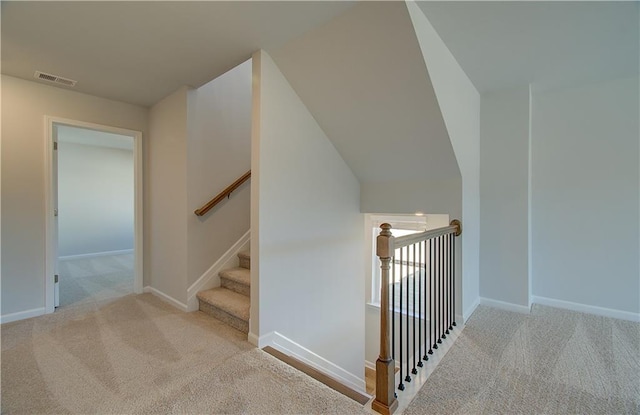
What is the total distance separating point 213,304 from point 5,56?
8.39 feet

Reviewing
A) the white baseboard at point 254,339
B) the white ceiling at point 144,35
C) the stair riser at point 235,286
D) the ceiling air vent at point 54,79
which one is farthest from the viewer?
the stair riser at point 235,286

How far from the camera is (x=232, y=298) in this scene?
265cm

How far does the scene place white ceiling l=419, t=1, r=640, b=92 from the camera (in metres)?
1.75

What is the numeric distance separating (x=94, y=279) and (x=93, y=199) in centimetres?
267

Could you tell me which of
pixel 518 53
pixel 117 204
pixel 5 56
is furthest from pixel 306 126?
pixel 117 204

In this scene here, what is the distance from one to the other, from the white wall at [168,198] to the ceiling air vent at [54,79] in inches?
29.3

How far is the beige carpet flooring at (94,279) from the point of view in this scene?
3.20 metres

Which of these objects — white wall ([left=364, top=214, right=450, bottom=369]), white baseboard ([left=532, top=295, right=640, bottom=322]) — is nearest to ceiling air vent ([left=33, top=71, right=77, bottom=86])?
white wall ([left=364, top=214, right=450, bottom=369])

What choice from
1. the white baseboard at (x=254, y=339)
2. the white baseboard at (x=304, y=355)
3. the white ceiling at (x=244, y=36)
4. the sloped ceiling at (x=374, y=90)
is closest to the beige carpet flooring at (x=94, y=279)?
the white baseboard at (x=254, y=339)

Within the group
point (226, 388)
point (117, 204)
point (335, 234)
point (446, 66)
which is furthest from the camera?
point (117, 204)

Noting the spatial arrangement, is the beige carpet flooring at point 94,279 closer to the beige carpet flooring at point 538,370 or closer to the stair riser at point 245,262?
the stair riser at point 245,262

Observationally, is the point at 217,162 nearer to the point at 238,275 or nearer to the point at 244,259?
the point at 244,259

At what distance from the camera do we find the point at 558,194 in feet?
9.41

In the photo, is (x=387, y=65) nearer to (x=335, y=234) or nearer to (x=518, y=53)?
(x=518, y=53)
